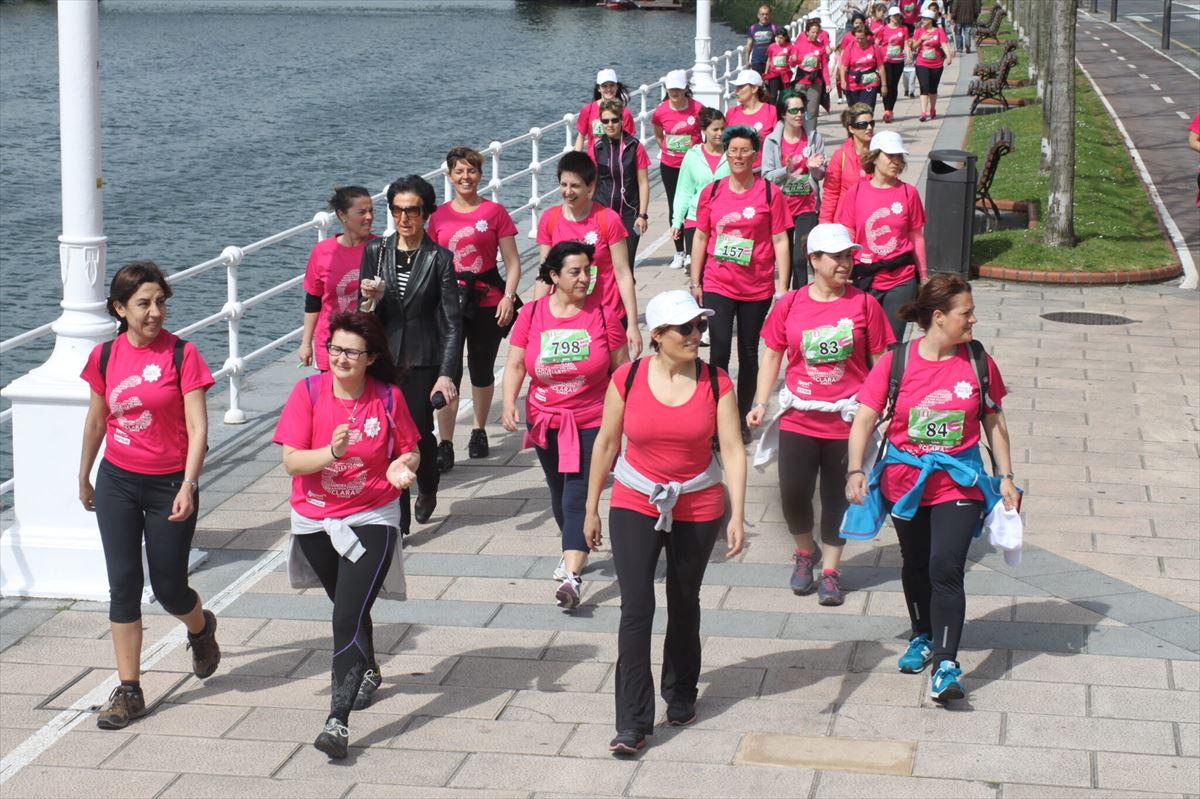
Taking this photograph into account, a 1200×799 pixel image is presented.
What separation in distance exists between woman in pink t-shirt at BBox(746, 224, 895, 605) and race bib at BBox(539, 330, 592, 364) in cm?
84

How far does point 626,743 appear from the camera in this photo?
20.3 ft

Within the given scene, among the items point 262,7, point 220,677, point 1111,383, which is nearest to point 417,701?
point 220,677

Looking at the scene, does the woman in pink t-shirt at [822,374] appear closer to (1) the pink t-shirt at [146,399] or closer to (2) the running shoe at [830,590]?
(2) the running shoe at [830,590]

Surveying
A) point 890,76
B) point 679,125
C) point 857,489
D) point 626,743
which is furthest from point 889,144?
point 890,76

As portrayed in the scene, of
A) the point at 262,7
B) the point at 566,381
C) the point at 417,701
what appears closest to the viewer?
the point at 417,701

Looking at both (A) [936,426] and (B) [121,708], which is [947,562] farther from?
(B) [121,708]

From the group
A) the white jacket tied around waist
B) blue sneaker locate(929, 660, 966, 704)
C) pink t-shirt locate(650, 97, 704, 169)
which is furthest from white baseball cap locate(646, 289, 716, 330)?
pink t-shirt locate(650, 97, 704, 169)

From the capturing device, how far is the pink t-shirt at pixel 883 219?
959cm

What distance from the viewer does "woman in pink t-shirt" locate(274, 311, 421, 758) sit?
620cm

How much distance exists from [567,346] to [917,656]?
2.16 meters

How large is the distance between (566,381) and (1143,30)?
55.4 m

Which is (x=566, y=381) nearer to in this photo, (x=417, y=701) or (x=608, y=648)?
(x=608, y=648)

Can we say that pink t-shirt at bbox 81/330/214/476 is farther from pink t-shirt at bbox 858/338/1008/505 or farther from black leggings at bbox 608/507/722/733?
pink t-shirt at bbox 858/338/1008/505

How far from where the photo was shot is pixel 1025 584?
26.7ft
